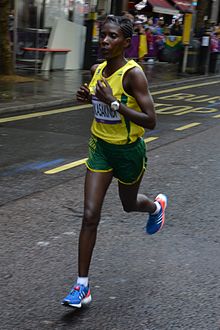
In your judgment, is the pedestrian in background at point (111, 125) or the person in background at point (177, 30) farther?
the person in background at point (177, 30)

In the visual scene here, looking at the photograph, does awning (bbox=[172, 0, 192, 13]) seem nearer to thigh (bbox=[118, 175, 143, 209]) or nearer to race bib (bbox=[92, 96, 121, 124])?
thigh (bbox=[118, 175, 143, 209])

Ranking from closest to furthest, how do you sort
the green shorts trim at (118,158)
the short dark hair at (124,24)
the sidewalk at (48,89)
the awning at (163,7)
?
1. the short dark hair at (124,24)
2. the green shorts trim at (118,158)
3. the sidewalk at (48,89)
4. the awning at (163,7)

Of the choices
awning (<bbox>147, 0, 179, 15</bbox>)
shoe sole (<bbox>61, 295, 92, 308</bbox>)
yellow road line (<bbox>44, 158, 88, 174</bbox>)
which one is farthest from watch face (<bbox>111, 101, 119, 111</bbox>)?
awning (<bbox>147, 0, 179, 15</bbox>)

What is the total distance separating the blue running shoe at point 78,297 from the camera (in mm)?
3371

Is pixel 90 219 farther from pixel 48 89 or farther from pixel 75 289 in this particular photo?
pixel 48 89

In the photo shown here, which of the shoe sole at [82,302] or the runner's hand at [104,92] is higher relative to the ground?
the runner's hand at [104,92]

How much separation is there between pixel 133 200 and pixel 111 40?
113cm

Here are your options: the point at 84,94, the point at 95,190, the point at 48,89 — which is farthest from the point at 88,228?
the point at 48,89

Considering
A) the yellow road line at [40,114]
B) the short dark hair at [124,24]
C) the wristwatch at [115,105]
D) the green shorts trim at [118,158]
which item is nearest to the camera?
the wristwatch at [115,105]

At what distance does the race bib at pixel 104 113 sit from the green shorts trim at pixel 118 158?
0.14 m

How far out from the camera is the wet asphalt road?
3.43m

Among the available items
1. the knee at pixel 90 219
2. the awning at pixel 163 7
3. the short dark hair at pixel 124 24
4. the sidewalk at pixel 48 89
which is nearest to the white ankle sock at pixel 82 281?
the knee at pixel 90 219

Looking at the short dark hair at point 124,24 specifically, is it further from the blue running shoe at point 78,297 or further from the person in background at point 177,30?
the person in background at point 177,30

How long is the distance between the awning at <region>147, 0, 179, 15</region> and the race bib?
29783mm
